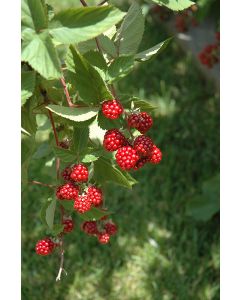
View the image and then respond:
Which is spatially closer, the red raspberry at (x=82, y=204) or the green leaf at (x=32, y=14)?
the green leaf at (x=32, y=14)

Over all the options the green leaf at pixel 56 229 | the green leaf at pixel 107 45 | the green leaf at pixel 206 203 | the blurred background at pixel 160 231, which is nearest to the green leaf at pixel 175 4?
the green leaf at pixel 107 45

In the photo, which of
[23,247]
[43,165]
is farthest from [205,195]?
[43,165]

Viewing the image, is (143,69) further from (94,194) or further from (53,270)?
(94,194)

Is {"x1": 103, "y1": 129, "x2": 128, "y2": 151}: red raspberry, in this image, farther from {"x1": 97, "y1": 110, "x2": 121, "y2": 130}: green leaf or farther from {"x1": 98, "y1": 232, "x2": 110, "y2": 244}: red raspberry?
{"x1": 98, "y1": 232, "x2": 110, "y2": 244}: red raspberry

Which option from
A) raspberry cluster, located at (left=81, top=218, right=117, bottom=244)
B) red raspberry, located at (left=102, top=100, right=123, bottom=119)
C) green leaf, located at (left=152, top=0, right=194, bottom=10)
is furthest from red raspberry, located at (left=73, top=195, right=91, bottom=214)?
green leaf, located at (left=152, top=0, right=194, bottom=10)

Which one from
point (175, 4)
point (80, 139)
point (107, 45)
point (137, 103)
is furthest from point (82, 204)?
point (175, 4)

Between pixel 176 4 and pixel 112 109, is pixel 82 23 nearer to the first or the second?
pixel 112 109

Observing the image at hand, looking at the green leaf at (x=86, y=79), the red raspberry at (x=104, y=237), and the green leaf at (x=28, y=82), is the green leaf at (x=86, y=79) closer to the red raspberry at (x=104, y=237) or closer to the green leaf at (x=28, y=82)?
the green leaf at (x=28, y=82)
